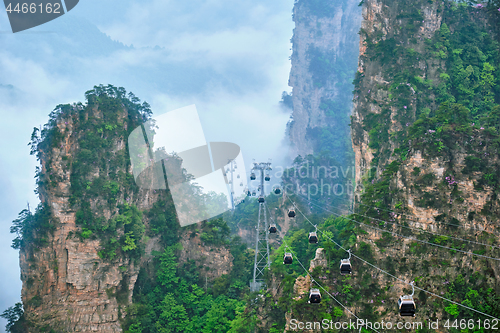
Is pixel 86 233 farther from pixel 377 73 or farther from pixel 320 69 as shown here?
pixel 320 69

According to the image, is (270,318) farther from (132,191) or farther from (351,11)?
(351,11)

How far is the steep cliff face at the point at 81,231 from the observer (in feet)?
112

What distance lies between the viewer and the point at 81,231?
34.4m

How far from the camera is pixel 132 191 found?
37.9 m

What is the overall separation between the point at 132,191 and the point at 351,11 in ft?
211

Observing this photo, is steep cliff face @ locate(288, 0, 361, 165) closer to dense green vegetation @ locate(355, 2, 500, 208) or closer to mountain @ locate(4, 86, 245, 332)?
dense green vegetation @ locate(355, 2, 500, 208)

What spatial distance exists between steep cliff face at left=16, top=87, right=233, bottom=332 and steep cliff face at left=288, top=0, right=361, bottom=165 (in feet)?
154

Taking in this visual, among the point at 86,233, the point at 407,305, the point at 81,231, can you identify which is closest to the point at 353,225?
the point at 407,305

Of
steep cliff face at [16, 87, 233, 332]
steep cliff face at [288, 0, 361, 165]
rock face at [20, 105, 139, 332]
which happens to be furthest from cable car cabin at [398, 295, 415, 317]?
steep cliff face at [288, 0, 361, 165]

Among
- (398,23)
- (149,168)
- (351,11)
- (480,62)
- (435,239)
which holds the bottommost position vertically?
(435,239)

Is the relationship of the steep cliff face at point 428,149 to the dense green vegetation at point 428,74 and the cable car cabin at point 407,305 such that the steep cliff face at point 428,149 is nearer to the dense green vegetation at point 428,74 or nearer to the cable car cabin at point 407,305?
the dense green vegetation at point 428,74

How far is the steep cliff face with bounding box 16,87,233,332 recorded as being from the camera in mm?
34188

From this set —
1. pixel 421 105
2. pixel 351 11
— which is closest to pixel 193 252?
pixel 421 105

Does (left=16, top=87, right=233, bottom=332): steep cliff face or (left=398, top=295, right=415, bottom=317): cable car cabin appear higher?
(left=16, top=87, right=233, bottom=332): steep cliff face
